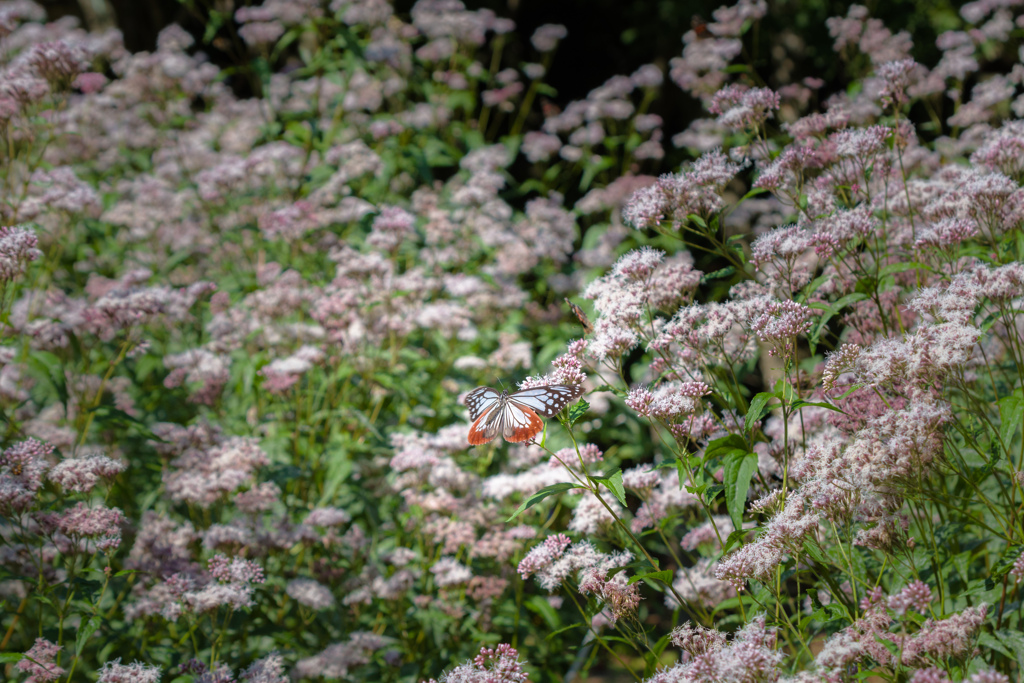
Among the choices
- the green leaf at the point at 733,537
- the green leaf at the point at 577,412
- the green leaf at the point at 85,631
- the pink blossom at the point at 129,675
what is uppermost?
the green leaf at the point at 577,412

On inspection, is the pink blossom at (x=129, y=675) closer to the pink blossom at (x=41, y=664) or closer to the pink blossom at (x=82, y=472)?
the pink blossom at (x=41, y=664)

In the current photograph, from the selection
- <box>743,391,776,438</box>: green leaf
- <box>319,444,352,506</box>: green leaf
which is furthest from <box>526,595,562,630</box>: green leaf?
<box>743,391,776,438</box>: green leaf

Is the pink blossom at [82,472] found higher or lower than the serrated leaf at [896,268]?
lower

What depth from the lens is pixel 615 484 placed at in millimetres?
2359

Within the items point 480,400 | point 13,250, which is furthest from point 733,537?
point 13,250

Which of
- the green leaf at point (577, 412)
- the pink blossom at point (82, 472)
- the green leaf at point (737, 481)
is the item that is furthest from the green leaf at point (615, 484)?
the pink blossom at point (82, 472)

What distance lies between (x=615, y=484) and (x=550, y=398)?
36 cm

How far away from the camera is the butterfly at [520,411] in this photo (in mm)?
2381

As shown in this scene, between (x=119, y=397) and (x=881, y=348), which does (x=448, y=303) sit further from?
(x=881, y=348)

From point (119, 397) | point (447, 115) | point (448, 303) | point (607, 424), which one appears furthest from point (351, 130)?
point (607, 424)

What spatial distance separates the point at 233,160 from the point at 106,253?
5.47 ft

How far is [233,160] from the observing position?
609 centimetres

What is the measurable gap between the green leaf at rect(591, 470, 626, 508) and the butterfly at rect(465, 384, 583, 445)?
0.91ft

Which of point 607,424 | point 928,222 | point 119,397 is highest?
point 928,222
